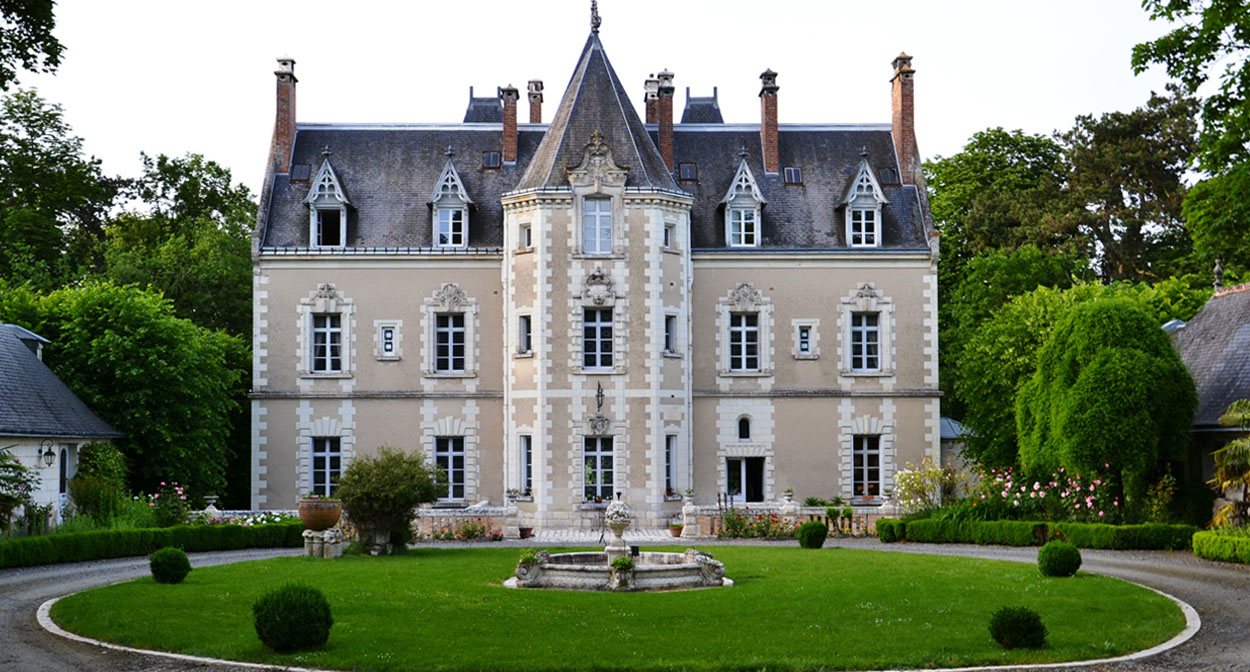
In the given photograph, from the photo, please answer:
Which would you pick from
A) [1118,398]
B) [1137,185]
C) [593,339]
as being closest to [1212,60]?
[1118,398]

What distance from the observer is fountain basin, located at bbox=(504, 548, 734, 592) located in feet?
65.1

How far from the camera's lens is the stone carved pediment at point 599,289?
35.0 meters

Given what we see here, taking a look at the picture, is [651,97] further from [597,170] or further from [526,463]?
[526,463]

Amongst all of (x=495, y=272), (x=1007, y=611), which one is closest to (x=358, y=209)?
(x=495, y=272)

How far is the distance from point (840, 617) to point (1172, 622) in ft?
12.7

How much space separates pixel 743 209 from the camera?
124 feet

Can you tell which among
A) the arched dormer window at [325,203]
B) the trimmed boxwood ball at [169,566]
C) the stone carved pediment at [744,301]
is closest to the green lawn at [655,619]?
the trimmed boxwood ball at [169,566]

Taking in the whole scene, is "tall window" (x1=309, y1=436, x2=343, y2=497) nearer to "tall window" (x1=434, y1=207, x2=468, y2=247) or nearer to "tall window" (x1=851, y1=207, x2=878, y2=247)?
"tall window" (x1=434, y1=207, x2=468, y2=247)

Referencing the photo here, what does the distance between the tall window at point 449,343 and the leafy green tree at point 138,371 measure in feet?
20.5

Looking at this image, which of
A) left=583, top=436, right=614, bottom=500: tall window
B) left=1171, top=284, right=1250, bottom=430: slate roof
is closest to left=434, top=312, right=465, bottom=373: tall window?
left=583, top=436, right=614, bottom=500: tall window

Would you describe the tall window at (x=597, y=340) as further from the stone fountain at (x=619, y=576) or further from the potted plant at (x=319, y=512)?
the stone fountain at (x=619, y=576)

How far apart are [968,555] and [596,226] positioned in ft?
45.6

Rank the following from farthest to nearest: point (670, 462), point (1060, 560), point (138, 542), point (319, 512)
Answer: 1. point (670, 462)
2. point (138, 542)
3. point (319, 512)
4. point (1060, 560)

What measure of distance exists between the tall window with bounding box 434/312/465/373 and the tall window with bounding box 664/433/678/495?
243 inches
